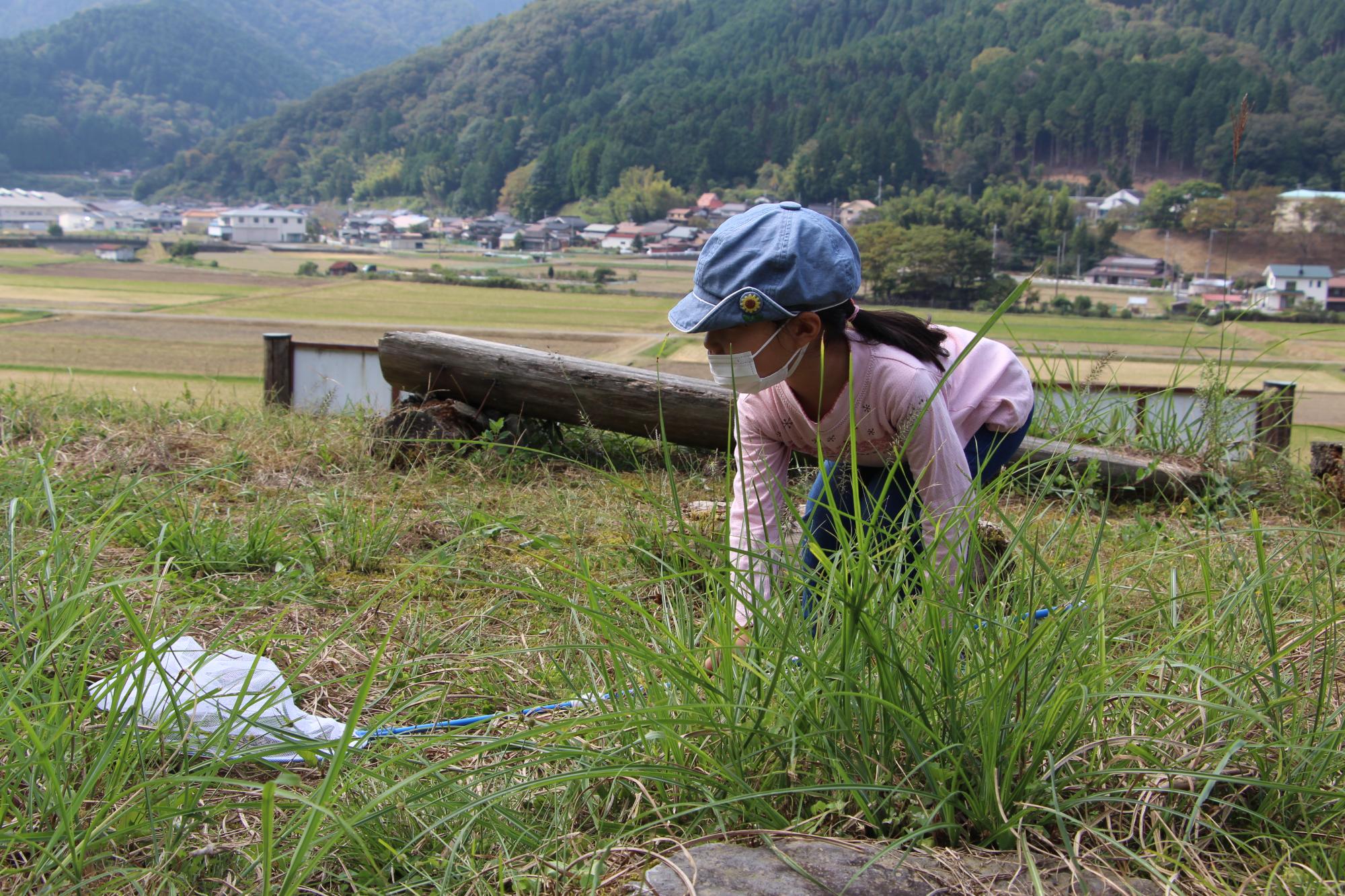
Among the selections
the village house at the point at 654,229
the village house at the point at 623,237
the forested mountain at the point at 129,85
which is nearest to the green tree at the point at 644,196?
the village house at the point at 654,229

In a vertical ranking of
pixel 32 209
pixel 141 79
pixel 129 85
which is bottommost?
pixel 32 209

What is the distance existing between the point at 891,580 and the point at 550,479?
9.85 ft

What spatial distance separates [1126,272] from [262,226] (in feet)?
151

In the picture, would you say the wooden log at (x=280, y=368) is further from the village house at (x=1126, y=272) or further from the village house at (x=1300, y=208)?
the village house at (x=1126, y=272)

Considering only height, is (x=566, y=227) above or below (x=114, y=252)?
above

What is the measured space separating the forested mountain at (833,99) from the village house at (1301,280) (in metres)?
5.07

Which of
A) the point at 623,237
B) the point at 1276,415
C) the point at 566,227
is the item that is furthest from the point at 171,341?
the point at 1276,415

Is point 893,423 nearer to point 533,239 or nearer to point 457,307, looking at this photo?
point 457,307

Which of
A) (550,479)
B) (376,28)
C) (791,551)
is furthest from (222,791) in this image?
(376,28)

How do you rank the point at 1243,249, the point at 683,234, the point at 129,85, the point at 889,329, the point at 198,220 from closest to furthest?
the point at 889,329, the point at 683,234, the point at 1243,249, the point at 198,220, the point at 129,85

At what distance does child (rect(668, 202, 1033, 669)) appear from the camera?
214cm

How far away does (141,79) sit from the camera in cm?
7506

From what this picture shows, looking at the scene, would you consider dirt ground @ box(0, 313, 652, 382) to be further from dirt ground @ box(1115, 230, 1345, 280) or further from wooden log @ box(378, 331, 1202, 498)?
dirt ground @ box(1115, 230, 1345, 280)

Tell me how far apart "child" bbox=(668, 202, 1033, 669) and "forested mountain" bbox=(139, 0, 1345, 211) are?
20906 millimetres
